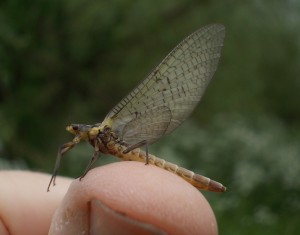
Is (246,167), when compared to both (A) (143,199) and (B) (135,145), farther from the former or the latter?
(A) (143,199)

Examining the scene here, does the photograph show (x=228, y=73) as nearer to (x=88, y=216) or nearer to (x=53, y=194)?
(x=53, y=194)

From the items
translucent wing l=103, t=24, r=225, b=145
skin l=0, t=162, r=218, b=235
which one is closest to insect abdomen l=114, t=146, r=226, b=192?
translucent wing l=103, t=24, r=225, b=145

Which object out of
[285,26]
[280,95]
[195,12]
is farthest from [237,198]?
[280,95]

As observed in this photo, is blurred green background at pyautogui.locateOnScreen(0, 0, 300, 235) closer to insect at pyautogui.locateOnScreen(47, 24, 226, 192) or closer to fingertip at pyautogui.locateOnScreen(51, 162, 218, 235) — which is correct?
insect at pyautogui.locateOnScreen(47, 24, 226, 192)

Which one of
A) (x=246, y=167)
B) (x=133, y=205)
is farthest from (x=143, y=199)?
(x=246, y=167)

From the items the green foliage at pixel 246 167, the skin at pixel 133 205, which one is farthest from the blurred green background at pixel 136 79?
the skin at pixel 133 205

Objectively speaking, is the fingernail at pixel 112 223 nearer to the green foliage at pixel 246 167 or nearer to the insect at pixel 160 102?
the insect at pixel 160 102
